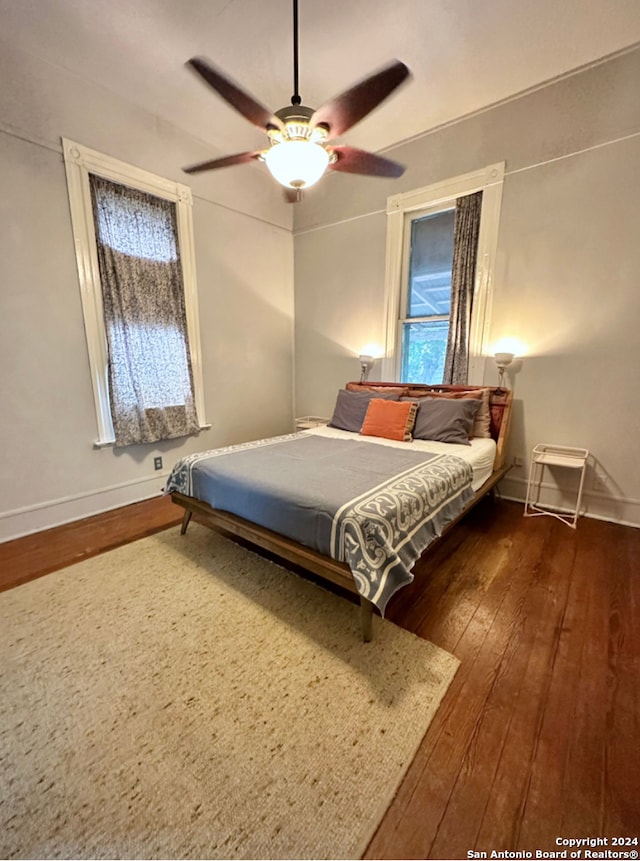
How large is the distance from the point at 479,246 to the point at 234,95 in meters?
2.42

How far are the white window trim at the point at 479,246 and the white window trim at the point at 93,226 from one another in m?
2.08

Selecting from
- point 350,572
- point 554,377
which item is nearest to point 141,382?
point 350,572

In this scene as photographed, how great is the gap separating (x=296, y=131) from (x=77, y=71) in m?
2.16

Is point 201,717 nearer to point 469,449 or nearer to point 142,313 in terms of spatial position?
point 469,449

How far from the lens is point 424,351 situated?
12.5 feet

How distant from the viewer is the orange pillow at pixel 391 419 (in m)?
3.03

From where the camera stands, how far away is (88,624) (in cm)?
175

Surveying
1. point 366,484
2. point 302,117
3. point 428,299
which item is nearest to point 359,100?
point 302,117

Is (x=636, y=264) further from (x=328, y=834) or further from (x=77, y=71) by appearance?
(x=77, y=71)

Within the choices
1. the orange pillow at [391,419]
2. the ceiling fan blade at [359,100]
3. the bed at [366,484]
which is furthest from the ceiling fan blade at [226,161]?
the orange pillow at [391,419]

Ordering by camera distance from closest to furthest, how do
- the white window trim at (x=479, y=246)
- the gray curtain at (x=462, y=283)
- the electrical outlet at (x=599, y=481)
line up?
the electrical outlet at (x=599, y=481)
the white window trim at (x=479, y=246)
the gray curtain at (x=462, y=283)

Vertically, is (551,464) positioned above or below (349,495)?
below

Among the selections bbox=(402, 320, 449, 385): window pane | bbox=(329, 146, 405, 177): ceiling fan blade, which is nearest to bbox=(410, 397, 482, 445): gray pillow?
bbox=(402, 320, 449, 385): window pane

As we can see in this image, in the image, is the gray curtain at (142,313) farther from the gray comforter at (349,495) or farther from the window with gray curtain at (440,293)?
the window with gray curtain at (440,293)
